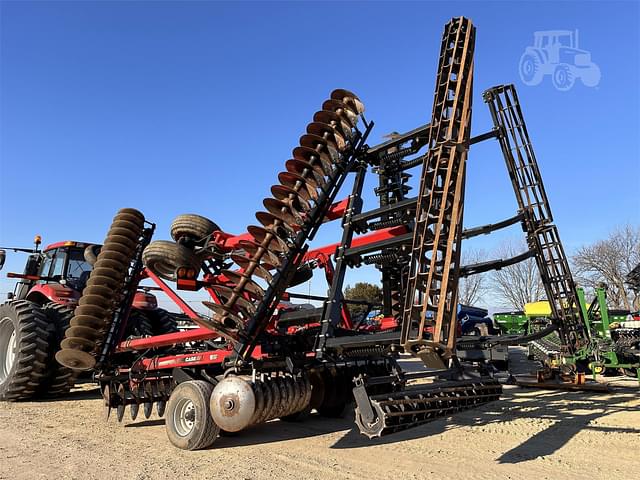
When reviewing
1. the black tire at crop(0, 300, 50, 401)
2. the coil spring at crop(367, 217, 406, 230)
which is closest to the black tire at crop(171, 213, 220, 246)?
the coil spring at crop(367, 217, 406, 230)

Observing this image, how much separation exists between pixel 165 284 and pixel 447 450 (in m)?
3.74

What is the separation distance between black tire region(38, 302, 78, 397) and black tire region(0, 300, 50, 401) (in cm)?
8

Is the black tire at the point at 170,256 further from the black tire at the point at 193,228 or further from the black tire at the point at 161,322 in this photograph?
the black tire at the point at 161,322

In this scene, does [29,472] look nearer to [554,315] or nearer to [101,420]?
[101,420]

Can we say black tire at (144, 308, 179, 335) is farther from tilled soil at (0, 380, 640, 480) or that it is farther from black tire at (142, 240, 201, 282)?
black tire at (142, 240, 201, 282)

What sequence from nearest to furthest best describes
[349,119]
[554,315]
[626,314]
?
[349,119] < [554,315] < [626,314]

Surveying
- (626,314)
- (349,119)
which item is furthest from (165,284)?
(626,314)

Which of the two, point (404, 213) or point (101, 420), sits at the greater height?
point (404, 213)

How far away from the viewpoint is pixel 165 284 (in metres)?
6.13

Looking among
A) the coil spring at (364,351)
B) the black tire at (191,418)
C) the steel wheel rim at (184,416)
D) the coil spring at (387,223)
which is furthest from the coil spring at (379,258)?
the steel wheel rim at (184,416)

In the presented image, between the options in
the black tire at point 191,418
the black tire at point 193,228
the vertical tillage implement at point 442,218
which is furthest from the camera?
the black tire at point 193,228

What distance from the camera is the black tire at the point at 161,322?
9.68m

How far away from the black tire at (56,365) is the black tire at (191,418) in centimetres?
367

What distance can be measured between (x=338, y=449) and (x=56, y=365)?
5370 mm
